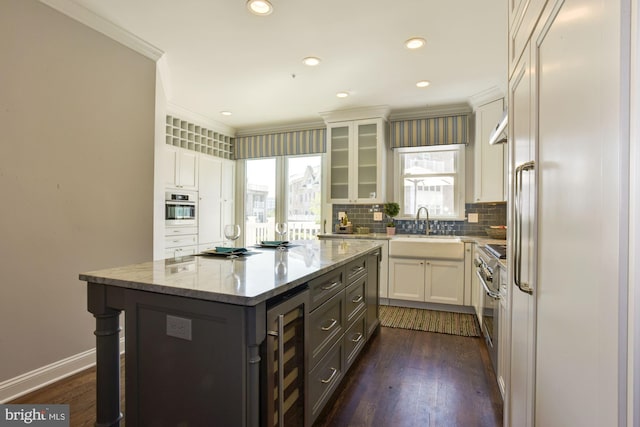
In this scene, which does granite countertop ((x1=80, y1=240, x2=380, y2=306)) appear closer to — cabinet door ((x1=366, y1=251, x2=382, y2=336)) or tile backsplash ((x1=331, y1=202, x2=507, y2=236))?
cabinet door ((x1=366, y1=251, x2=382, y2=336))

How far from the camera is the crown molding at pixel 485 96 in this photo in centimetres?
369

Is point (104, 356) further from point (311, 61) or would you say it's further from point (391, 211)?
point (391, 211)

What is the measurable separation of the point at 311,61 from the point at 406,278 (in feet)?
9.05

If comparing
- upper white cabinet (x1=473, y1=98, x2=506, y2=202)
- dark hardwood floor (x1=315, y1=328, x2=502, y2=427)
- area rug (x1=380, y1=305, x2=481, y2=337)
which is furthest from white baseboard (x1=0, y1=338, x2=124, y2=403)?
upper white cabinet (x1=473, y1=98, x2=506, y2=202)

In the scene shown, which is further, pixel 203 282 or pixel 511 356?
pixel 511 356

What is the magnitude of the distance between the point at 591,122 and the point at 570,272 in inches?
14.3

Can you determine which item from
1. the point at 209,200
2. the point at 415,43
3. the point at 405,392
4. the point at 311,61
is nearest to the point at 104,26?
the point at 311,61

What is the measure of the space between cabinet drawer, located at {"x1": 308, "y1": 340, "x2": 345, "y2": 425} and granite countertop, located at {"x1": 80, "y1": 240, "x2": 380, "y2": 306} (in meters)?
0.56

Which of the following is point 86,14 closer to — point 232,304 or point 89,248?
point 89,248

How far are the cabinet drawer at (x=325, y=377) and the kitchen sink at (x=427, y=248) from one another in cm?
210

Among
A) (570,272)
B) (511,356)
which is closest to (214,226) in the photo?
(511,356)

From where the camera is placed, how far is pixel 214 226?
5250 mm

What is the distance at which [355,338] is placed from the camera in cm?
247

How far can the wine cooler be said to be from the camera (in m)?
1.25
